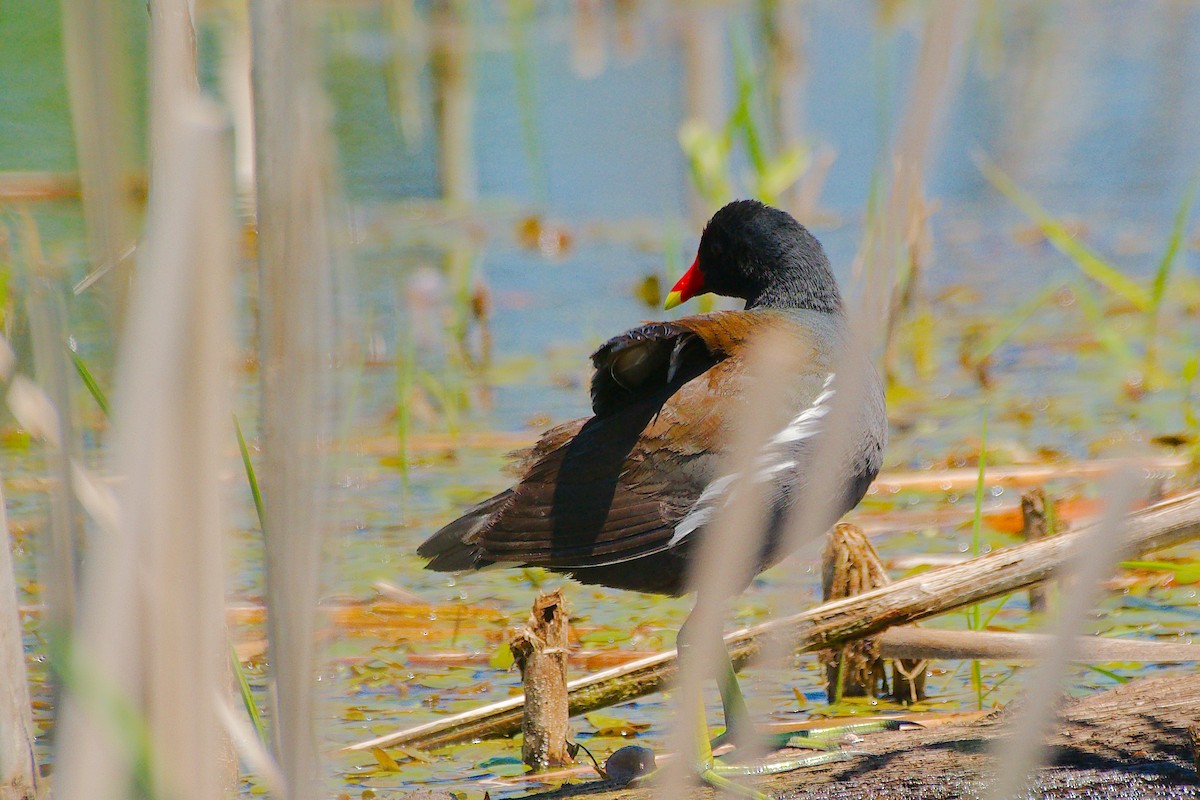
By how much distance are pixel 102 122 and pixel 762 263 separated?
1622 mm

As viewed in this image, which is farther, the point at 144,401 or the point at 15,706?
the point at 15,706

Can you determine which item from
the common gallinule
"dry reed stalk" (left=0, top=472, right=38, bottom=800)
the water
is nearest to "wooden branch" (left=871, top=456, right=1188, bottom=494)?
the water

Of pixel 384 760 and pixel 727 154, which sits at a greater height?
pixel 727 154

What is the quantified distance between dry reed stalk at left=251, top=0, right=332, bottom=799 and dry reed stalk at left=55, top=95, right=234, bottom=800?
0.20 ft

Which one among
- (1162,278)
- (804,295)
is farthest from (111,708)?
(1162,278)

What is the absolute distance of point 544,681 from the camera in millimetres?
1998

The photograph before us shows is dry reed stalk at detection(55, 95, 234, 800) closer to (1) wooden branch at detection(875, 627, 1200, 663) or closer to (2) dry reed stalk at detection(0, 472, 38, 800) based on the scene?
(2) dry reed stalk at detection(0, 472, 38, 800)

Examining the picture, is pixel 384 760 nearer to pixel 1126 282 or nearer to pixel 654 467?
pixel 654 467

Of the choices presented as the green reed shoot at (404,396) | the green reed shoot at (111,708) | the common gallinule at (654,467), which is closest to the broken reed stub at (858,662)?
the common gallinule at (654,467)

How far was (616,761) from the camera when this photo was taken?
1.90m

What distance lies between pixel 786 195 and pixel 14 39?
3.82 metres

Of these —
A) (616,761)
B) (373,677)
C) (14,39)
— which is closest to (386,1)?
(14,39)

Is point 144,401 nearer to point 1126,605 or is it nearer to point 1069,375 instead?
point 1126,605

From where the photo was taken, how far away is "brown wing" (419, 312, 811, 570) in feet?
6.54
